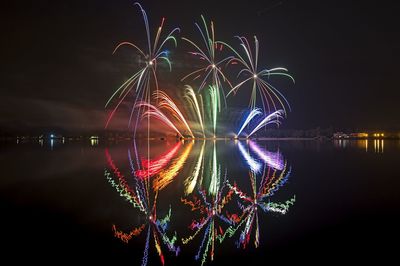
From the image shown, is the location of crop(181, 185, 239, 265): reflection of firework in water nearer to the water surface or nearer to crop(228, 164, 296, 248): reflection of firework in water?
the water surface

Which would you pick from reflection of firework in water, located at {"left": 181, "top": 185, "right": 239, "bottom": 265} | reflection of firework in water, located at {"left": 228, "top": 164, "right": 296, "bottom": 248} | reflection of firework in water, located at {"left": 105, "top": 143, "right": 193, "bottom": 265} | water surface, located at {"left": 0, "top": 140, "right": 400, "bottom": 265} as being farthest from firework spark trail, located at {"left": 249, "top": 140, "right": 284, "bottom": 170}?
reflection of firework in water, located at {"left": 181, "top": 185, "right": 239, "bottom": 265}

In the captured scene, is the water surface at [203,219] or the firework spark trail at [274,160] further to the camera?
the firework spark trail at [274,160]

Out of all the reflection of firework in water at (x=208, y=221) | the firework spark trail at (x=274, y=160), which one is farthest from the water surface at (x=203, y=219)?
the firework spark trail at (x=274, y=160)

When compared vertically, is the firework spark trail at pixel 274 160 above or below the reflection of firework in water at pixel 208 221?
above

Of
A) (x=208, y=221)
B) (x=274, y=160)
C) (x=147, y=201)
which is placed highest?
(x=274, y=160)

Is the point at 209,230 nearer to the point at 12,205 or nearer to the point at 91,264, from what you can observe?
the point at 91,264

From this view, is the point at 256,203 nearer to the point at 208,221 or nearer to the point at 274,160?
the point at 208,221

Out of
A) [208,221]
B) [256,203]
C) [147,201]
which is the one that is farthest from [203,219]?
[147,201]

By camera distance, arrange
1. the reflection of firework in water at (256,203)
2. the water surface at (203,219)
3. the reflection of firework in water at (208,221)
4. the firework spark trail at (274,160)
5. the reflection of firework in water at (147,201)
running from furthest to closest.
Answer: the firework spark trail at (274,160) < the reflection of firework in water at (256,203) < the reflection of firework in water at (147,201) < the reflection of firework in water at (208,221) < the water surface at (203,219)

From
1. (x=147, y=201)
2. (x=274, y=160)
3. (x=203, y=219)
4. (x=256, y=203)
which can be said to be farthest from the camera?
(x=274, y=160)

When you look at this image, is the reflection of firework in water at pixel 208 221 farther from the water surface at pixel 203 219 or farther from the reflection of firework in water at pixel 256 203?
the reflection of firework in water at pixel 256 203

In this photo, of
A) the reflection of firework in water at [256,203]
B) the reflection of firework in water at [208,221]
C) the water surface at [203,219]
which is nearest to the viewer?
the water surface at [203,219]

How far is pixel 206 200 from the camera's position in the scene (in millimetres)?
10961

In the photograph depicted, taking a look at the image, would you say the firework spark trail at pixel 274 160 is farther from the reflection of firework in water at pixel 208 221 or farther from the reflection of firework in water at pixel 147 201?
the reflection of firework in water at pixel 208 221
